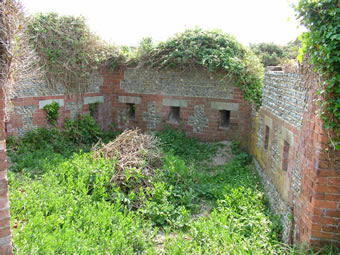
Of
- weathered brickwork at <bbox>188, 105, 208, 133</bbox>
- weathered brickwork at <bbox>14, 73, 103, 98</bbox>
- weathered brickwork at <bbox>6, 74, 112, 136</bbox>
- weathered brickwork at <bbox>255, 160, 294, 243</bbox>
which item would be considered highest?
weathered brickwork at <bbox>14, 73, 103, 98</bbox>

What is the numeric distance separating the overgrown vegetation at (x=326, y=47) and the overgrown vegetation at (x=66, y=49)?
331 inches

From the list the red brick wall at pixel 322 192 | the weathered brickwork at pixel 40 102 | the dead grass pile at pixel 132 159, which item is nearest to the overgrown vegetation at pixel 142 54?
the weathered brickwork at pixel 40 102

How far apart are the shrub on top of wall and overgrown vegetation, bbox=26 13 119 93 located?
6.37 ft

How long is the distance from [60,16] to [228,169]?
8.01 metres

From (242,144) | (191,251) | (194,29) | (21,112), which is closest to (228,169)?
(242,144)

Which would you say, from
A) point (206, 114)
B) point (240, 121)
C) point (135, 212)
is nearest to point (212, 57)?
point (206, 114)

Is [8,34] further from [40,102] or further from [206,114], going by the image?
[206,114]

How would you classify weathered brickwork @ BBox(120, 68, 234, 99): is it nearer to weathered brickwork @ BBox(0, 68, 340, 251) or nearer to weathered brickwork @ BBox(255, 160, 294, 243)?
weathered brickwork @ BBox(0, 68, 340, 251)

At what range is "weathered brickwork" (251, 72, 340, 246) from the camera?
3.71 m

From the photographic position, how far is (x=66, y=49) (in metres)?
10.6

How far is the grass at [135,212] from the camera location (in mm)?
4301

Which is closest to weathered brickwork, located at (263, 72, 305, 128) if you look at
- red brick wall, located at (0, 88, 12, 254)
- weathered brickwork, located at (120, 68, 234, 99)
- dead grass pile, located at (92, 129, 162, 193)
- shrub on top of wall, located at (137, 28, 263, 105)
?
shrub on top of wall, located at (137, 28, 263, 105)

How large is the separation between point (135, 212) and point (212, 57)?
6518mm

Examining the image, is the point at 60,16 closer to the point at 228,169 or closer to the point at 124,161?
the point at 124,161
